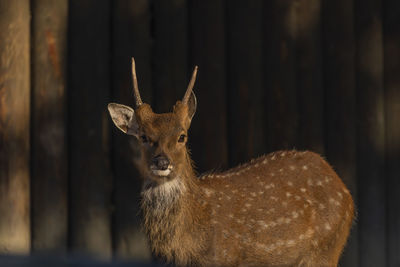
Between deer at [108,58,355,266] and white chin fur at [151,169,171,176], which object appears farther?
deer at [108,58,355,266]

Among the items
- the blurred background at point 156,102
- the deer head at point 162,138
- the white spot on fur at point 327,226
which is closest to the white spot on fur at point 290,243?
the white spot on fur at point 327,226

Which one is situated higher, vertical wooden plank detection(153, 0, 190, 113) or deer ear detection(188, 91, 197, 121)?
vertical wooden plank detection(153, 0, 190, 113)

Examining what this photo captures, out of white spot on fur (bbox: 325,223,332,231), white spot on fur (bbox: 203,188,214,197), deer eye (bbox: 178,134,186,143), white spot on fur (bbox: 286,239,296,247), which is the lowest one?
white spot on fur (bbox: 286,239,296,247)

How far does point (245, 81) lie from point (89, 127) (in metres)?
1.32

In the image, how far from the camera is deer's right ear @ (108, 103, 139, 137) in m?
6.06

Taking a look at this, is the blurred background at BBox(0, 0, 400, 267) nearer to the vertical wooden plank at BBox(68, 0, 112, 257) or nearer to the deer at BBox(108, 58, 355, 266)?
the vertical wooden plank at BBox(68, 0, 112, 257)

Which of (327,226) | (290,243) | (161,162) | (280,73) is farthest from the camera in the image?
(280,73)

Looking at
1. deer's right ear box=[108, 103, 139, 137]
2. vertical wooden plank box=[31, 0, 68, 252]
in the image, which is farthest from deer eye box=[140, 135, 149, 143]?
vertical wooden plank box=[31, 0, 68, 252]

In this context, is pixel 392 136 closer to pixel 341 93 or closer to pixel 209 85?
pixel 341 93

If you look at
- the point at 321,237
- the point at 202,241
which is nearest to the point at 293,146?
the point at 321,237

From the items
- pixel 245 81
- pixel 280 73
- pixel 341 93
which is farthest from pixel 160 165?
pixel 341 93

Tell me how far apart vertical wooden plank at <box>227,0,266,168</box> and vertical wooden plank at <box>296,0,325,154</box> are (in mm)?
333

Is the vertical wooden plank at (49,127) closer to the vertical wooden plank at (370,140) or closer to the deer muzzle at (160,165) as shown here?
the deer muzzle at (160,165)

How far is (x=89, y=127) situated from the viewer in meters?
7.16
